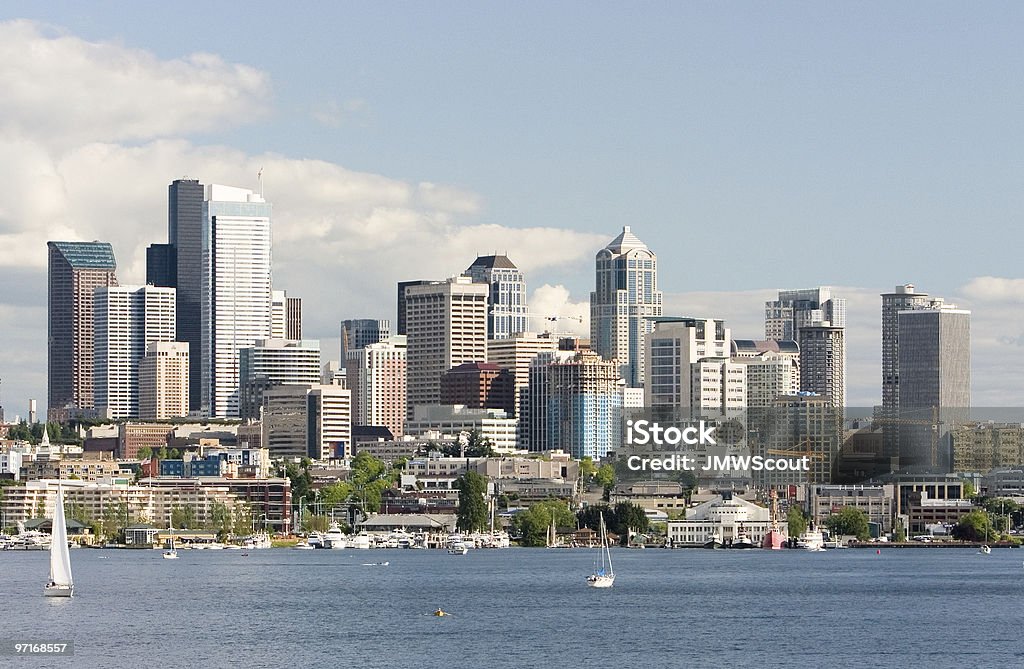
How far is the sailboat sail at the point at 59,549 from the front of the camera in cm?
10494

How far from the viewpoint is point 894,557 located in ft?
640

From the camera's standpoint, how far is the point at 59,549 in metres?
108

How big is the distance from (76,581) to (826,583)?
46.7 metres

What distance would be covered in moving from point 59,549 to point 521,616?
74.0ft

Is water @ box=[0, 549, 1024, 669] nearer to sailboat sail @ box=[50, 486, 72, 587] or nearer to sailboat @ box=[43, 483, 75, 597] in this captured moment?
sailboat @ box=[43, 483, 75, 597]

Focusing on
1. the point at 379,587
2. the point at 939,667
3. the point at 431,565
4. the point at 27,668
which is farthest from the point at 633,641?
the point at 431,565

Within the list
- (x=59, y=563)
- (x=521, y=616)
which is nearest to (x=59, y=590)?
(x=59, y=563)

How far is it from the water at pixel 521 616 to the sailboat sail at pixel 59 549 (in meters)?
1.57

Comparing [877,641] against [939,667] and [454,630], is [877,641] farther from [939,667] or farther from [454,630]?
[454,630]

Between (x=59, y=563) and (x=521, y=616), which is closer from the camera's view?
(x=521, y=616)

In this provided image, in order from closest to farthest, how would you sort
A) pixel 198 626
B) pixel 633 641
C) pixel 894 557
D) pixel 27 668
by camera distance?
pixel 27 668 → pixel 633 641 → pixel 198 626 → pixel 894 557

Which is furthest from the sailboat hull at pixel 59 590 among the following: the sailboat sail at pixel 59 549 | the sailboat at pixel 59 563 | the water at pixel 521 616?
the water at pixel 521 616

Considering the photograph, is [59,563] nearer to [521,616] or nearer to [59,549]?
[59,549]

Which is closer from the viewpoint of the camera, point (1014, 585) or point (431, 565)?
point (1014, 585)
